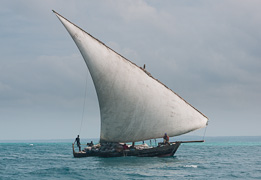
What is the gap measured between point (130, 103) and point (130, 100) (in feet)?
1.05

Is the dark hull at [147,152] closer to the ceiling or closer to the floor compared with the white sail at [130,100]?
closer to the floor

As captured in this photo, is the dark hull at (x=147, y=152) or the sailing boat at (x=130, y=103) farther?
the dark hull at (x=147, y=152)

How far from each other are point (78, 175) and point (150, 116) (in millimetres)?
11221

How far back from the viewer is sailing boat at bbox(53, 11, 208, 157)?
3622 cm

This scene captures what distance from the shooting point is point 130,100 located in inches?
1467

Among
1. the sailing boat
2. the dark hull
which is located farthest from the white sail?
the dark hull

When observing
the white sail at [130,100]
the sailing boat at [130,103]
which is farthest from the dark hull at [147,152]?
the white sail at [130,100]

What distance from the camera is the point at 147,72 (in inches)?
1479

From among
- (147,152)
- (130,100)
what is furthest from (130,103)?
(147,152)

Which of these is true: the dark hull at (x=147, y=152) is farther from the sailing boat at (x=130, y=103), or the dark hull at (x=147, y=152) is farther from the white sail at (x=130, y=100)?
the white sail at (x=130, y=100)

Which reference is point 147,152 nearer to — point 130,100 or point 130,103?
point 130,103

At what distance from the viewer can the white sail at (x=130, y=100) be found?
3619 cm

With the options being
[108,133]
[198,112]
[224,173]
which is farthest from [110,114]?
[224,173]

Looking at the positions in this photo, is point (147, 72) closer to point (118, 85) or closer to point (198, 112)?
point (118, 85)
